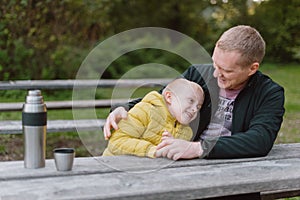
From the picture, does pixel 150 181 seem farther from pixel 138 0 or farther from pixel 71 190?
pixel 138 0

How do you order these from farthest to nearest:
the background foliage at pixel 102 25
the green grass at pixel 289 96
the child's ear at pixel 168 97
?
the background foliage at pixel 102 25, the green grass at pixel 289 96, the child's ear at pixel 168 97

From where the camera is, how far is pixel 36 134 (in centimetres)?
215

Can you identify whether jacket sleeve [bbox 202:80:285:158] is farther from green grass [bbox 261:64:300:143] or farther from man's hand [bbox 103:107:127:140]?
green grass [bbox 261:64:300:143]

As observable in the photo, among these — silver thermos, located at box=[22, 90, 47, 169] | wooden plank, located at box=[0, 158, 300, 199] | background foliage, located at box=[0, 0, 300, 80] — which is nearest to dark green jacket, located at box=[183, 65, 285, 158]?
wooden plank, located at box=[0, 158, 300, 199]

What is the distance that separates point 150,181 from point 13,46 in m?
7.54

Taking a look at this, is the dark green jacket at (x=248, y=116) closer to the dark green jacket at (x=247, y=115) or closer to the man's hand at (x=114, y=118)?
the dark green jacket at (x=247, y=115)

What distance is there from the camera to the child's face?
2.46 meters

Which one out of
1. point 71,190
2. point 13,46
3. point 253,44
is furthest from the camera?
point 13,46

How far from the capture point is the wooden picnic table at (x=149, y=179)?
6.21 feet

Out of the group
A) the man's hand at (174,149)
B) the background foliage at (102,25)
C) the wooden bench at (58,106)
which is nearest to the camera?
the man's hand at (174,149)

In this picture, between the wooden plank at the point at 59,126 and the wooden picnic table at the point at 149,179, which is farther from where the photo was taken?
the wooden plank at the point at 59,126

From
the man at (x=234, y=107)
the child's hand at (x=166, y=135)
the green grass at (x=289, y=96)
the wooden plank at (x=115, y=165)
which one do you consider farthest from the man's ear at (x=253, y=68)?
the green grass at (x=289, y=96)

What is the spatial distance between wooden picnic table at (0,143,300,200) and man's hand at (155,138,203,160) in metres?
0.03

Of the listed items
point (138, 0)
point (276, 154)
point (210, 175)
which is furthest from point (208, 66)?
point (138, 0)
